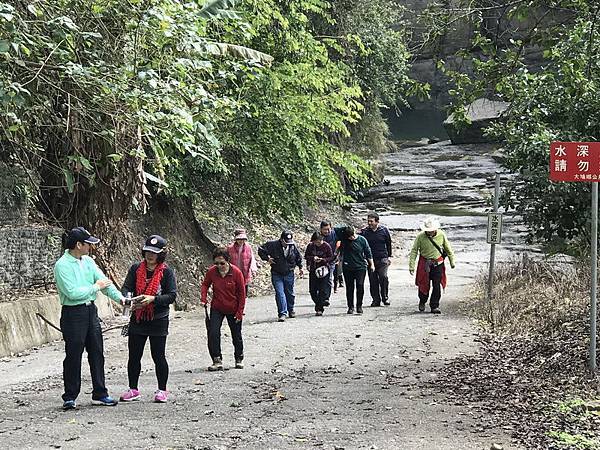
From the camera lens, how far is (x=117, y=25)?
11641 millimetres

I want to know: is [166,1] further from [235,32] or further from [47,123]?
[235,32]

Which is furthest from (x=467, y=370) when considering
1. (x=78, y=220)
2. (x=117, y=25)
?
(x=78, y=220)

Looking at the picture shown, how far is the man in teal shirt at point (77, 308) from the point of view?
796 cm

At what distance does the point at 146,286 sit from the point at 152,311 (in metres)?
0.27

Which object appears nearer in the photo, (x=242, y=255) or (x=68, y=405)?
(x=68, y=405)

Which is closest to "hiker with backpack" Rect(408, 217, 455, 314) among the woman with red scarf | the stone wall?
the stone wall

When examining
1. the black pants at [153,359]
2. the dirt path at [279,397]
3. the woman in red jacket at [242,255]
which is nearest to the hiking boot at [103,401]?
the dirt path at [279,397]

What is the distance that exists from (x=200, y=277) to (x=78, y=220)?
5109mm

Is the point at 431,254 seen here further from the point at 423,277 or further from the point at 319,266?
the point at 319,266

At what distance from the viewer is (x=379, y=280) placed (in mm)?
16891

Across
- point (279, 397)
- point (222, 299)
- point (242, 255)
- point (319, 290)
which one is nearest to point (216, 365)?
point (222, 299)

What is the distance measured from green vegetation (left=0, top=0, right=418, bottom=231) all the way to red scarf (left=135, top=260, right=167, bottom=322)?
6.77ft

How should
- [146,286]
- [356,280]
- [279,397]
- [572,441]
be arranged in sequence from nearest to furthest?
[572,441]
[146,286]
[279,397]
[356,280]

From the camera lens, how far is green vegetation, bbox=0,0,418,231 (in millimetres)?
10281
